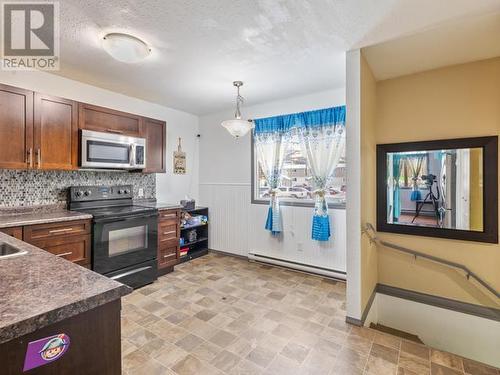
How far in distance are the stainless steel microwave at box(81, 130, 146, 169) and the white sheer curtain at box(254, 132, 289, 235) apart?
5.60 feet

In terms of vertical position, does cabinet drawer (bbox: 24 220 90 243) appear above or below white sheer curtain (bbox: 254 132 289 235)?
below

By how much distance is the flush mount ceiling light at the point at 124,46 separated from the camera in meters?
2.10

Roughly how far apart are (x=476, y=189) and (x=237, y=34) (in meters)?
2.73

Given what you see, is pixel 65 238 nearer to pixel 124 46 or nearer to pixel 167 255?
pixel 167 255

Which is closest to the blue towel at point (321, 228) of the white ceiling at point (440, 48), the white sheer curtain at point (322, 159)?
the white sheer curtain at point (322, 159)

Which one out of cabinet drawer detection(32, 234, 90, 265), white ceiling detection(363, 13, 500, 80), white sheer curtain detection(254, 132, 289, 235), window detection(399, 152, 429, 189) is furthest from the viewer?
white sheer curtain detection(254, 132, 289, 235)

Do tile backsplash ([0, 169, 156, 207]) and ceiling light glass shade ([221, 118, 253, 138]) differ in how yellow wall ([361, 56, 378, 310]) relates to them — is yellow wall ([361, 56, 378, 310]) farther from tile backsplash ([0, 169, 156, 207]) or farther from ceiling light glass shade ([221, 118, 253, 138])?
tile backsplash ([0, 169, 156, 207])

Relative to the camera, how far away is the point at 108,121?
126 inches

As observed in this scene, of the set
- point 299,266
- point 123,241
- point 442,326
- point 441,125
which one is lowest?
point 442,326

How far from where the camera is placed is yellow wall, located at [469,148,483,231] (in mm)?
2572

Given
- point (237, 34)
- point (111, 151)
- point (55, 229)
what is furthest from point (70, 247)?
point (237, 34)

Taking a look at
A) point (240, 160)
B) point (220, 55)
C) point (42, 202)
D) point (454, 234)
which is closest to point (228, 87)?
point (220, 55)

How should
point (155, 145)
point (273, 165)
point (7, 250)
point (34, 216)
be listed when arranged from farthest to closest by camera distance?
1. point (273, 165)
2. point (155, 145)
3. point (34, 216)
4. point (7, 250)

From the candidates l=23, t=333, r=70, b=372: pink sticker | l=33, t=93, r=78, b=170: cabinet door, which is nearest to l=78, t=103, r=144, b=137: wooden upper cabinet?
l=33, t=93, r=78, b=170: cabinet door
